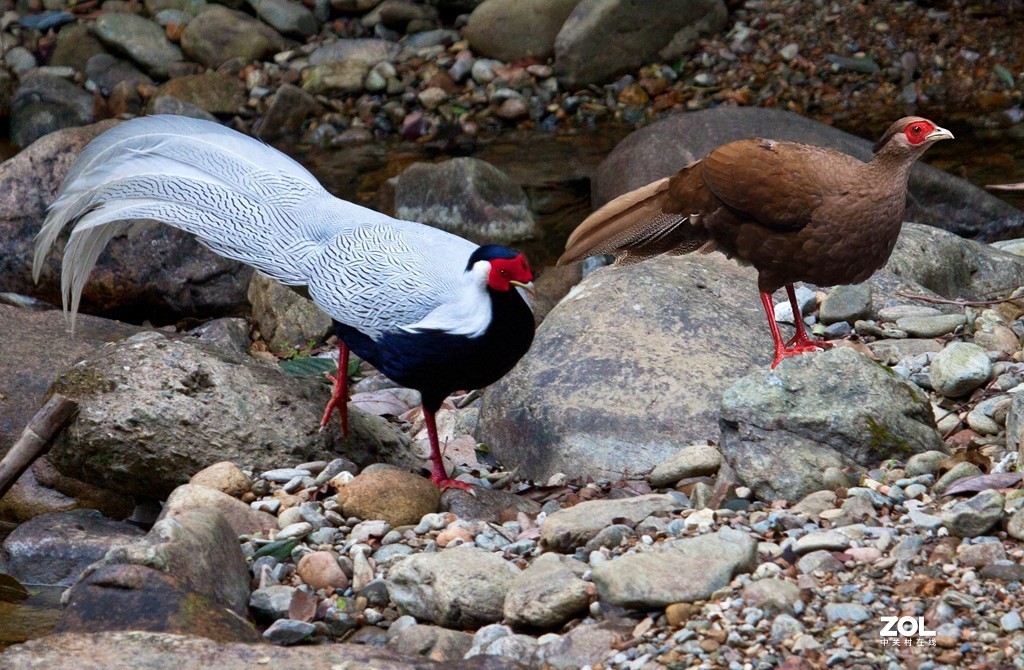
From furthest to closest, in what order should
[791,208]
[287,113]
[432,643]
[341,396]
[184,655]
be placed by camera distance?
[287,113] < [341,396] < [791,208] < [432,643] < [184,655]

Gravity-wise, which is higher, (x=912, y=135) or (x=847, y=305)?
(x=912, y=135)

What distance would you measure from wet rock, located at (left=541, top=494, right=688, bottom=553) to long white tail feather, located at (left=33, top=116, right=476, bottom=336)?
3.11 ft

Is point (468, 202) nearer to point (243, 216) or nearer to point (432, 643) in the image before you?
point (243, 216)

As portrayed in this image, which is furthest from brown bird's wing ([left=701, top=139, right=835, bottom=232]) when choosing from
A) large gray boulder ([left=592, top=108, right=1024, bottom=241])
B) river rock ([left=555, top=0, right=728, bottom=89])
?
river rock ([left=555, top=0, right=728, bottom=89])

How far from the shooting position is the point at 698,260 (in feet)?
20.6

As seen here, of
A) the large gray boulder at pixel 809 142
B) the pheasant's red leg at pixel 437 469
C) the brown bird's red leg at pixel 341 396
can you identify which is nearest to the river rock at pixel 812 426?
the pheasant's red leg at pixel 437 469

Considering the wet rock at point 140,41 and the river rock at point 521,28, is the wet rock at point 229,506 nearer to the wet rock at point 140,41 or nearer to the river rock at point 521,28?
the river rock at point 521,28

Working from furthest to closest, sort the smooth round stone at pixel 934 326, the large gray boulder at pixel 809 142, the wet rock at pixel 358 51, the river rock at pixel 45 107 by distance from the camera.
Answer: the wet rock at pixel 358 51 < the river rock at pixel 45 107 < the large gray boulder at pixel 809 142 < the smooth round stone at pixel 934 326

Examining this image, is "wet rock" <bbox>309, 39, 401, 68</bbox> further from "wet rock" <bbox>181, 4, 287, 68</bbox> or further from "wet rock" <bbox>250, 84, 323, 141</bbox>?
"wet rock" <bbox>250, 84, 323, 141</bbox>

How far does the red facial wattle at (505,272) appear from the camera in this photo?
4387 millimetres

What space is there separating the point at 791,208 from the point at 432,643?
2.14 metres

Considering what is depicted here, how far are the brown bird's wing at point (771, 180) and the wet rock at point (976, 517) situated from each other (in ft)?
4.63

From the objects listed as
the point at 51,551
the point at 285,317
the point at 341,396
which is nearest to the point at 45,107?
the point at 285,317

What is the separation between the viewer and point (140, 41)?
12.8 meters
